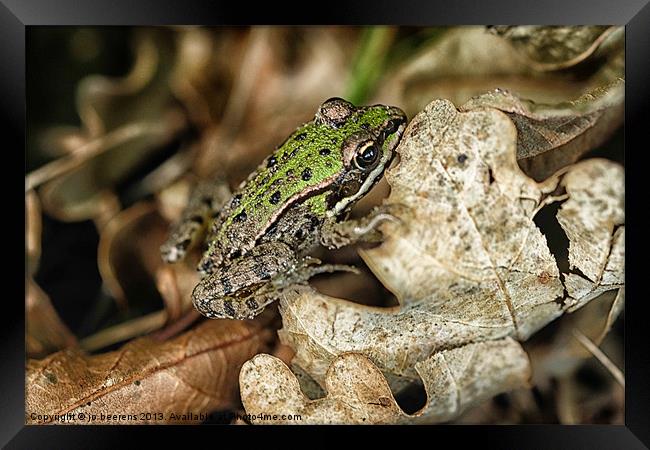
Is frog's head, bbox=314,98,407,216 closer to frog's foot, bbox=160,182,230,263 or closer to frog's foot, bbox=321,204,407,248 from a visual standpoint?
frog's foot, bbox=321,204,407,248

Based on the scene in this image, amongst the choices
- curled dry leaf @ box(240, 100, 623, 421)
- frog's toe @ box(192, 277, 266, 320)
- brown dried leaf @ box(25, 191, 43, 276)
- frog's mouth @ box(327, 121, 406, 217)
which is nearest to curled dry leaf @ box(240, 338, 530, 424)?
curled dry leaf @ box(240, 100, 623, 421)

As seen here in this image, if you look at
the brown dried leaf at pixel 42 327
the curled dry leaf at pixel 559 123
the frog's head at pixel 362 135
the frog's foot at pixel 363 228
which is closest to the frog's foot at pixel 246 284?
the frog's foot at pixel 363 228

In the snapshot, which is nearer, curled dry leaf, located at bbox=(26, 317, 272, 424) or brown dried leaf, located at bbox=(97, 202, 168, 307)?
curled dry leaf, located at bbox=(26, 317, 272, 424)

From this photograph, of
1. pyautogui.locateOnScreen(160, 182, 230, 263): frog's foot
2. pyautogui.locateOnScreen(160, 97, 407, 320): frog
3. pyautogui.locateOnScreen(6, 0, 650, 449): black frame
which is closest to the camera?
pyautogui.locateOnScreen(6, 0, 650, 449): black frame

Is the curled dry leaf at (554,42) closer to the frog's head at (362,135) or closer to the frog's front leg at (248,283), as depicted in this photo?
the frog's head at (362,135)

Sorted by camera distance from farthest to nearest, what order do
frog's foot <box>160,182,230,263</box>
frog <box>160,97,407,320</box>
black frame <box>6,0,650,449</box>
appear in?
1. frog's foot <box>160,182,230,263</box>
2. frog <box>160,97,407,320</box>
3. black frame <box>6,0,650,449</box>
